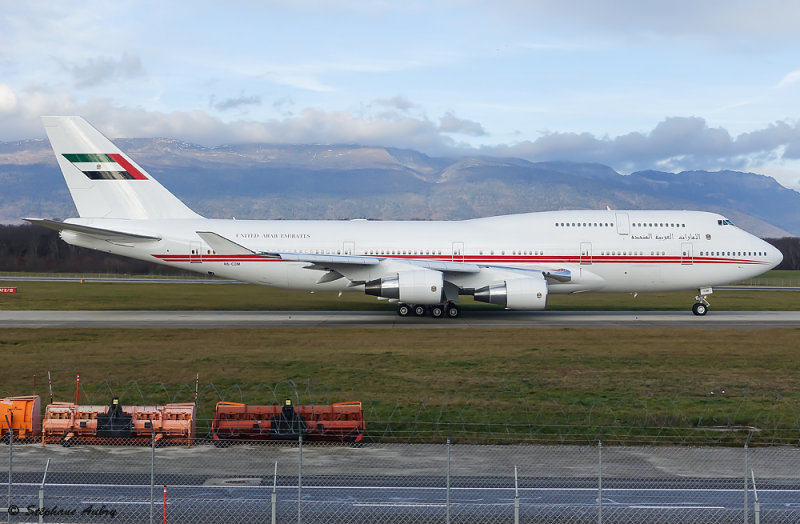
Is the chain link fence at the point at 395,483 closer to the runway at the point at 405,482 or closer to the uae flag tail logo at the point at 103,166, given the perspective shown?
the runway at the point at 405,482

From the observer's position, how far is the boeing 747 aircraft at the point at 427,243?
130 ft

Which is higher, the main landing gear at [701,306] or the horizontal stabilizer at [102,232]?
the horizontal stabilizer at [102,232]

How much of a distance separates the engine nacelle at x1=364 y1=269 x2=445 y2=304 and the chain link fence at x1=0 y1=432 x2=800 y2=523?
20.0 m

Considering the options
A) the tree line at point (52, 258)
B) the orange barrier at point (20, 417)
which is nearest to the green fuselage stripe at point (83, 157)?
the orange barrier at point (20, 417)

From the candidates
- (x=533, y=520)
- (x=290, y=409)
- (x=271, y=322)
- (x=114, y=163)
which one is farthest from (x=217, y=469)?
(x=114, y=163)

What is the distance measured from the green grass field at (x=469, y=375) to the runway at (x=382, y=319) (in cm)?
239

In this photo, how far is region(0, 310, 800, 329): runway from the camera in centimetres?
3622

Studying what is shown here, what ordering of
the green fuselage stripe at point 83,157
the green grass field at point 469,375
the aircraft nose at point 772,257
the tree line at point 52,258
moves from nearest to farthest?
the green grass field at point 469,375 < the green fuselage stripe at point 83,157 < the aircraft nose at point 772,257 < the tree line at point 52,258

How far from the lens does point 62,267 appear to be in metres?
92.1

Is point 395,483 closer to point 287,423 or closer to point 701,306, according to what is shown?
point 287,423

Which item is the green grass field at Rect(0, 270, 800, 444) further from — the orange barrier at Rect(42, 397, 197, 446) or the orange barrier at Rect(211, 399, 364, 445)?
the orange barrier at Rect(42, 397, 197, 446)

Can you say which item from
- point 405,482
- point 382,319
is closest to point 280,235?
point 382,319

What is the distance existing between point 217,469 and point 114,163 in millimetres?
30756

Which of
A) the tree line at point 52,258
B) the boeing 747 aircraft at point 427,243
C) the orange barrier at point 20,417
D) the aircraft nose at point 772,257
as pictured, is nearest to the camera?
the orange barrier at point 20,417
